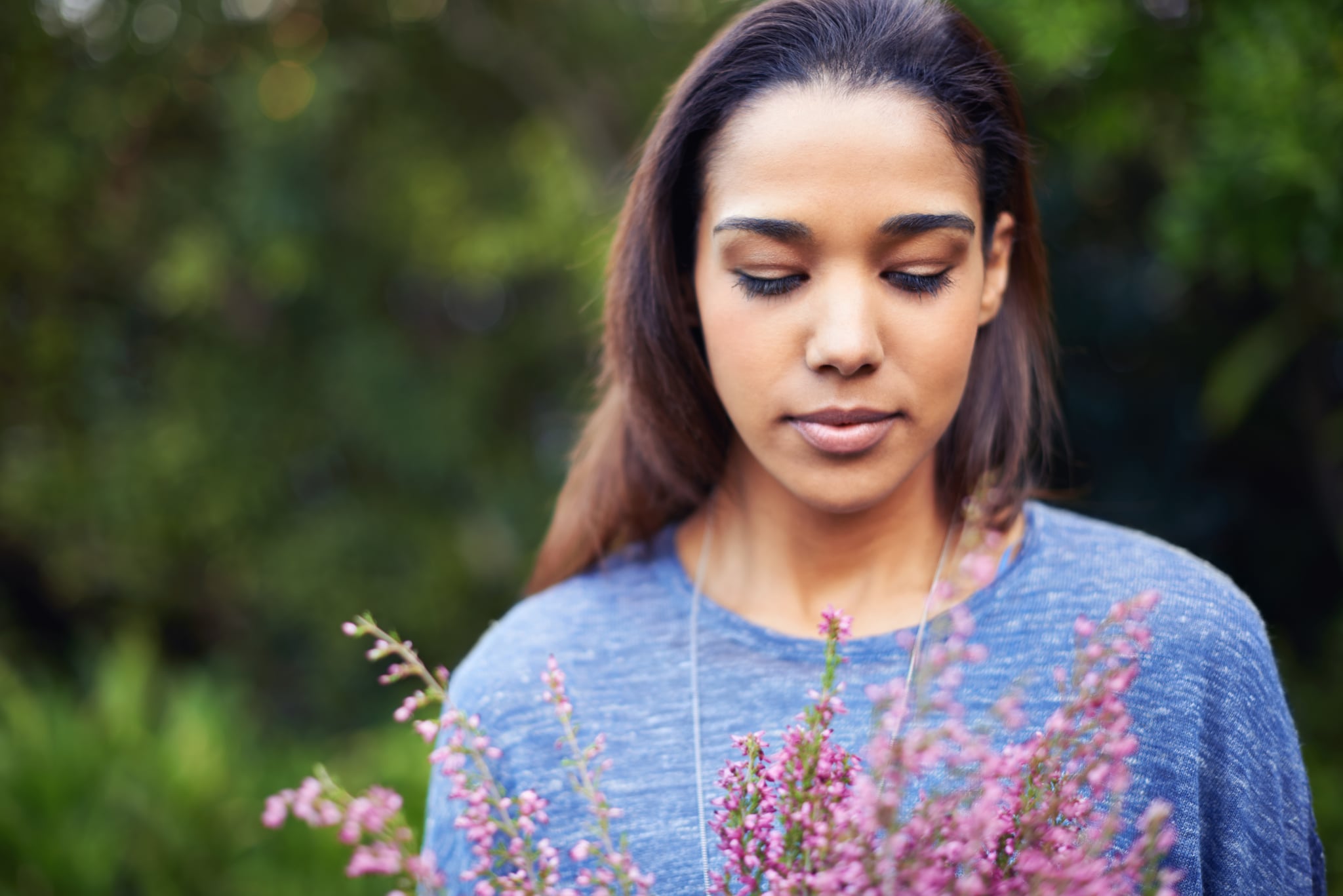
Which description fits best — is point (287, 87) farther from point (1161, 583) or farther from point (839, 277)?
point (1161, 583)

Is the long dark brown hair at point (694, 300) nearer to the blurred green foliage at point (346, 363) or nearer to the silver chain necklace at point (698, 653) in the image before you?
the silver chain necklace at point (698, 653)

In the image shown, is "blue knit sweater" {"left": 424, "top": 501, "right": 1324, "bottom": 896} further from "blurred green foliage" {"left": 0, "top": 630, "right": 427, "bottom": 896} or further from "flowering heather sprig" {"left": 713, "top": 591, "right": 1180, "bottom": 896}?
"blurred green foliage" {"left": 0, "top": 630, "right": 427, "bottom": 896}

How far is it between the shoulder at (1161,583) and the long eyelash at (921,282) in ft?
1.58

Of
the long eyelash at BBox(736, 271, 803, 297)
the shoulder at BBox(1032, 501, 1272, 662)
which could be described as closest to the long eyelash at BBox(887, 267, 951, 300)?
the long eyelash at BBox(736, 271, 803, 297)

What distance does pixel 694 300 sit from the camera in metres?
1.69

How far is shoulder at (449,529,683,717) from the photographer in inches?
66.5

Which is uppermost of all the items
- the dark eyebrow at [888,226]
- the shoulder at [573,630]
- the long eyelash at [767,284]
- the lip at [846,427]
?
the dark eyebrow at [888,226]

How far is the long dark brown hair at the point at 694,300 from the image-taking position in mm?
1475

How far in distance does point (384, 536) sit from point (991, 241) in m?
4.03

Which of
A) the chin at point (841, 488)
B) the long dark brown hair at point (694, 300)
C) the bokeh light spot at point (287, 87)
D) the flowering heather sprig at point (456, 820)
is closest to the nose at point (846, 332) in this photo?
the chin at point (841, 488)

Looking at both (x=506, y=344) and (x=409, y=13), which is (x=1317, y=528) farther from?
(x=409, y=13)

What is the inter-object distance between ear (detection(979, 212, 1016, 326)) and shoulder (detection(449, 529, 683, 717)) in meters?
0.66

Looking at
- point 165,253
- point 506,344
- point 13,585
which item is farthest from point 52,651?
point 506,344

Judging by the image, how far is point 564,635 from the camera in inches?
68.9
